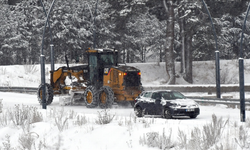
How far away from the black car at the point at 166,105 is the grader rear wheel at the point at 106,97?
9.18 feet

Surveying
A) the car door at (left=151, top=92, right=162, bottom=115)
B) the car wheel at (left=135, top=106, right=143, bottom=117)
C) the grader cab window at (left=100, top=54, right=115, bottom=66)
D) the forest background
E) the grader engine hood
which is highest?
the forest background

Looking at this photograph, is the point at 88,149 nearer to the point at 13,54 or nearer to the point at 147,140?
the point at 147,140

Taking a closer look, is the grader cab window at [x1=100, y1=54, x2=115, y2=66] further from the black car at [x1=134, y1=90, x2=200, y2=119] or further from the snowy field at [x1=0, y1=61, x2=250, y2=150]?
the snowy field at [x1=0, y1=61, x2=250, y2=150]

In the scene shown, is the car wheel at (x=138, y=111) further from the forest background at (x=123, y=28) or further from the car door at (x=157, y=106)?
the forest background at (x=123, y=28)

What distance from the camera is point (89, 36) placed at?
52188 millimetres

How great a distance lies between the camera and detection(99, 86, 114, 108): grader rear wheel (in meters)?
22.0

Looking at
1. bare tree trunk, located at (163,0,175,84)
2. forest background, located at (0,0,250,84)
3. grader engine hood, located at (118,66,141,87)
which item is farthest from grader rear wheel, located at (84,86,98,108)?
bare tree trunk, located at (163,0,175,84)

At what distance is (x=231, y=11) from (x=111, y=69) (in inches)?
892

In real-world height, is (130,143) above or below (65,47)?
below

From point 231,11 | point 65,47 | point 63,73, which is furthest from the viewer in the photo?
point 65,47

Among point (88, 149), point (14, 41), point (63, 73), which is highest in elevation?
point (14, 41)

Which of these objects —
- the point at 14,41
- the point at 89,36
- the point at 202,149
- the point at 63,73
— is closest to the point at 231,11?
the point at 89,36

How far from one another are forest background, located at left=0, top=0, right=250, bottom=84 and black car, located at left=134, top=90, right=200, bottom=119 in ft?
41.6

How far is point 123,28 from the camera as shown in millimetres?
44781
